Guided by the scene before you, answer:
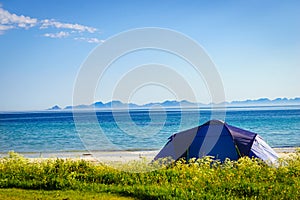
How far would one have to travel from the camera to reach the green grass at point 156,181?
274 inches

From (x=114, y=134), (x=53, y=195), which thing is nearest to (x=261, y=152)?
(x=53, y=195)

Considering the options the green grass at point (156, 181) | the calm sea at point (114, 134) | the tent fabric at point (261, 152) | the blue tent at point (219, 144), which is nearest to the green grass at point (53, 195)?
the green grass at point (156, 181)

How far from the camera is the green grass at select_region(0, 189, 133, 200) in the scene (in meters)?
6.88

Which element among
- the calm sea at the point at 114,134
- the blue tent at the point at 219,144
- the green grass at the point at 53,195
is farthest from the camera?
the calm sea at the point at 114,134

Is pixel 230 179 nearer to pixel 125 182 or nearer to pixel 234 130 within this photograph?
pixel 125 182

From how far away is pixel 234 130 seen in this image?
1373cm

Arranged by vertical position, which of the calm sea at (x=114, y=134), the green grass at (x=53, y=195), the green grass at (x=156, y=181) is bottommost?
the calm sea at (x=114, y=134)

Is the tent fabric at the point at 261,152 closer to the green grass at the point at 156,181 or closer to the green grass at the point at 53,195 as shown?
the green grass at the point at 156,181

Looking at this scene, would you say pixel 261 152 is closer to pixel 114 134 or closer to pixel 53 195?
pixel 53 195

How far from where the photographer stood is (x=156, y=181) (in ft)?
26.8


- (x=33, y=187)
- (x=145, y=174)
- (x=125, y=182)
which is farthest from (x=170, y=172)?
(x=33, y=187)

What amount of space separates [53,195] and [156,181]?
88.6 inches

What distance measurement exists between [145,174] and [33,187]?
97.1 inches

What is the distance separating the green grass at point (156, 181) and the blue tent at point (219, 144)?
3.40 meters
